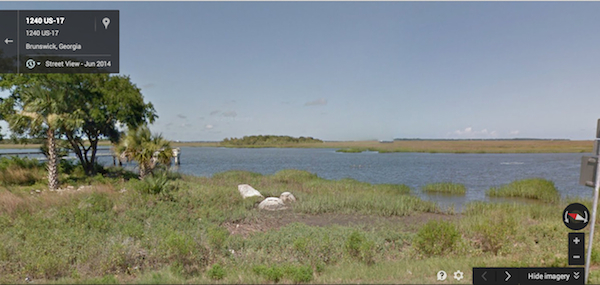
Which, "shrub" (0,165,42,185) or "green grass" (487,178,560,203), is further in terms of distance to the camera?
"green grass" (487,178,560,203)

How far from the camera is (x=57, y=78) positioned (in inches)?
770

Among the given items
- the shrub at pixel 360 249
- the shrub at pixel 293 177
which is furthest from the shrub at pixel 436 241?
the shrub at pixel 293 177

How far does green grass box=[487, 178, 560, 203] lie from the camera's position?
21.3m

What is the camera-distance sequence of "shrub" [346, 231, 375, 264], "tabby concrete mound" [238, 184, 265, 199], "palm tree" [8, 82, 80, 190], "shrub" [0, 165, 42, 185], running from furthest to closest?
"shrub" [0, 165, 42, 185] < "tabby concrete mound" [238, 184, 265, 199] < "palm tree" [8, 82, 80, 190] < "shrub" [346, 231, 375, 264]

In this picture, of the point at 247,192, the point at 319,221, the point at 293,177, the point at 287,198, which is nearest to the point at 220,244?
the point at 319,221

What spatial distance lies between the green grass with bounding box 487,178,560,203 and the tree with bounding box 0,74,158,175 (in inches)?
1125

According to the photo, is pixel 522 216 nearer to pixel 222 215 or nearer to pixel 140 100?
pixel 222 215

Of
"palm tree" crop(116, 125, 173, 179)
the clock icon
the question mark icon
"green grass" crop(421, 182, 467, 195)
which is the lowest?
"green grass" crop(421, 182, 467, 195)

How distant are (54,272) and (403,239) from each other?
33.7ft

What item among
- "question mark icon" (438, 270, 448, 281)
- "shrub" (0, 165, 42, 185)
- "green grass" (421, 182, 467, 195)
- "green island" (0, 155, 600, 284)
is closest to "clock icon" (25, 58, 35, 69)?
"shrub" (0, 165, 42, 185)

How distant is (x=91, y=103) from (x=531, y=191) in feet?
109

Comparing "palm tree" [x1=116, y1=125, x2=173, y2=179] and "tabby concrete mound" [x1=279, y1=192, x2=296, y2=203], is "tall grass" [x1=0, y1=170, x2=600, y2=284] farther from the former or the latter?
"palm tree" [x1=116, y1=125, x2=173, y2=179]

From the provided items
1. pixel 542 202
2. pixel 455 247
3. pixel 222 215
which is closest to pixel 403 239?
pixel 455 247

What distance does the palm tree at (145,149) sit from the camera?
1820cm
